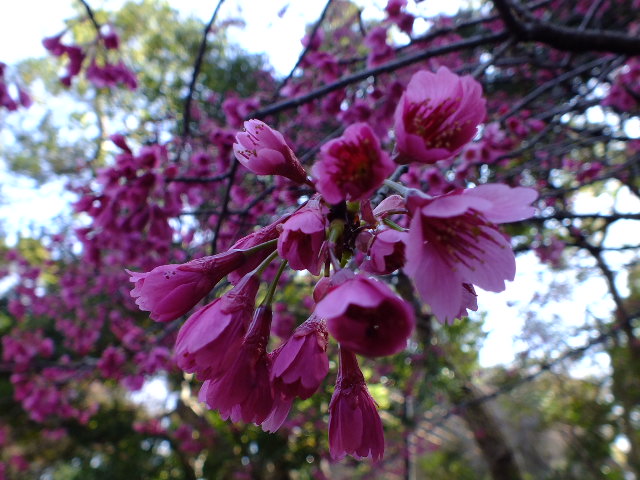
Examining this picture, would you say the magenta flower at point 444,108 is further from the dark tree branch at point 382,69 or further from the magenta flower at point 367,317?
the dark tree branch at point 382,69

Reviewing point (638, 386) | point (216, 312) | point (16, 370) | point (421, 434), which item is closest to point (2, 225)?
point (16, 370)

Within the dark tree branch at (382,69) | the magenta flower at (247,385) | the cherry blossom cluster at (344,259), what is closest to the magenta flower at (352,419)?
the cherry blossom cluster at (344,259)

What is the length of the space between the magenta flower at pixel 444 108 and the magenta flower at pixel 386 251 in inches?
6.4

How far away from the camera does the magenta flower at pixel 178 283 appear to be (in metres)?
0.59

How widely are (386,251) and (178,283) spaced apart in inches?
12.4

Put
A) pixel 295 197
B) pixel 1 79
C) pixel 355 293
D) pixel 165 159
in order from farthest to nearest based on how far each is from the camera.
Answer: pixel 1 79 → pixel 165 159 → pixel 295 197 → pixel 355 293

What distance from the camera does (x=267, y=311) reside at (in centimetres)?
64

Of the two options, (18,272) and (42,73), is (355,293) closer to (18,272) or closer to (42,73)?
(18,272)

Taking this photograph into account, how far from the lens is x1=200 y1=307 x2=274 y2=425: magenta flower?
58 cm

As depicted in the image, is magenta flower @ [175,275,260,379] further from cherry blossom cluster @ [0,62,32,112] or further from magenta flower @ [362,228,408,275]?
cherry blossom cluster @ [0,62,32,112]

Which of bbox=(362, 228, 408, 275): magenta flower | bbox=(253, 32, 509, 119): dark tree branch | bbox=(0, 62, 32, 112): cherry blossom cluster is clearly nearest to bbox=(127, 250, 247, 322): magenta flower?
bbox=(362, 228, 408, 275): magenta flower

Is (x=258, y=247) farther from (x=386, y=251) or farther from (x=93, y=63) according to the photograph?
(x=93, y=63)

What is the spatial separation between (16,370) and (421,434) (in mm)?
5630

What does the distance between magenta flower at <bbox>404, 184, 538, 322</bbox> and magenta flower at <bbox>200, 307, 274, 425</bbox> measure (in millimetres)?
255
